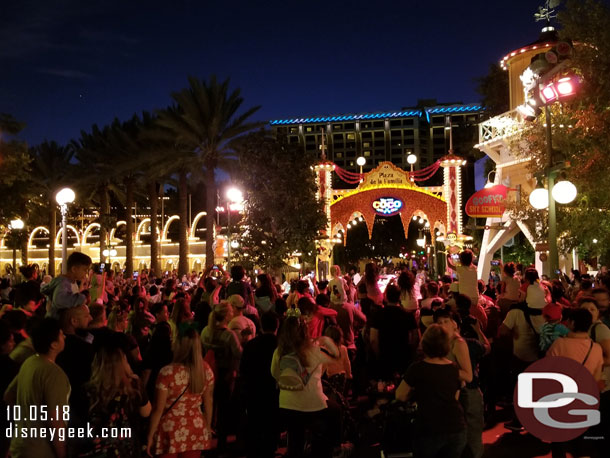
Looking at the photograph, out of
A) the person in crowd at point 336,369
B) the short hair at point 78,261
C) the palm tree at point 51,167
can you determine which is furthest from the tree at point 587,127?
the palm tree at point 51,167

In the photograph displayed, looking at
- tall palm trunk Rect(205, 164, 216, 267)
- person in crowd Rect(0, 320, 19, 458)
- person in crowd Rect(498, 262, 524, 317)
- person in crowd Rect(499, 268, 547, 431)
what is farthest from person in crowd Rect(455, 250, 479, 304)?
tall palm trunk Rect(205, 164, 216, 267)

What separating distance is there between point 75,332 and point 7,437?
1013 millimetres

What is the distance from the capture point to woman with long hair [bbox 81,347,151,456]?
4457 millimetres

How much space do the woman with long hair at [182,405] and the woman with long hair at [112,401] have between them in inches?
6.2

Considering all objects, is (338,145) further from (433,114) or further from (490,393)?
(490,393)

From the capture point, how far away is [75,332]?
549cm

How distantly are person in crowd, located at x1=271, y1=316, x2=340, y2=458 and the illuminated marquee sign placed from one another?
2437 centimetres

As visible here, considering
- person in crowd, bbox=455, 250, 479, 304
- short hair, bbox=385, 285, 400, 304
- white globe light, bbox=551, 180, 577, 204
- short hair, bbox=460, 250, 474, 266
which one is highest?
white globe light, bbox=551, 180, 577, 204

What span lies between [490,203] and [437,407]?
1651cm

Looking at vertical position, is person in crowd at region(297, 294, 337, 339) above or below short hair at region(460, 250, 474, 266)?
below

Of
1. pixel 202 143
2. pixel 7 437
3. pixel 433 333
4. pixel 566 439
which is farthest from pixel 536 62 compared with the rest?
pixel 202 143

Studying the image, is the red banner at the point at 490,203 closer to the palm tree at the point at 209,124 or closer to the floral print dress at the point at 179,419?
the palm tree at the point at 209,124

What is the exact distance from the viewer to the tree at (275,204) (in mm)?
22750

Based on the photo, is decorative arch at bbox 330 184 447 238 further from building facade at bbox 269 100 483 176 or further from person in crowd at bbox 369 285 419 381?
building facade at bbox 269 100 483 176
